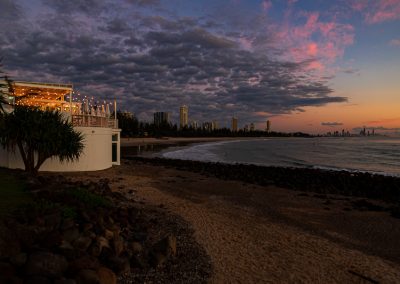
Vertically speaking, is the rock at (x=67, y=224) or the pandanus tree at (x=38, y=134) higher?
the pandanus tree at (x=38, y=134)

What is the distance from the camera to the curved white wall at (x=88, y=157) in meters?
19.5

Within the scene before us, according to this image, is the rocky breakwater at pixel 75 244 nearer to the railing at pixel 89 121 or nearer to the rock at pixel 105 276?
the rock at pixel 105 276

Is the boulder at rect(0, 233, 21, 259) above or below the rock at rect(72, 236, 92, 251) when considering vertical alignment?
above

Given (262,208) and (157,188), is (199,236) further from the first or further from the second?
(157,188)

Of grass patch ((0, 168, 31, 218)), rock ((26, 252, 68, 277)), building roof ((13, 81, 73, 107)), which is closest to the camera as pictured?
rock ((26, 252, 68, 277))

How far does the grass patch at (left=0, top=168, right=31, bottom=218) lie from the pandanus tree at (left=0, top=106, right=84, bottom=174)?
4.32m

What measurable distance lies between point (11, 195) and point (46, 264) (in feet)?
18.7

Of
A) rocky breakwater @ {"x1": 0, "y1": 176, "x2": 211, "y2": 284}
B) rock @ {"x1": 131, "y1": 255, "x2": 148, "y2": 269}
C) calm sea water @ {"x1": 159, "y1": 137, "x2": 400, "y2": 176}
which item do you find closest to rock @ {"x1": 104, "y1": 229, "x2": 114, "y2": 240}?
rocky breakwater @ {"x1": 0, "y1": 176, "x2": 211, "y2": 284}

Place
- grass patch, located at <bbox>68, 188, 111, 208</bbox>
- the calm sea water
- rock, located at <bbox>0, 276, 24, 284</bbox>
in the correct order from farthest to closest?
the calm sea water → grass patch, located at <bbox>68, 188, 111, 208</bbox> → rock, located at <bbox>0, 276, 24, 284</bbox>

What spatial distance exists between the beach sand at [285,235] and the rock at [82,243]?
2.54m

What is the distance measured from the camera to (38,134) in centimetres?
1680

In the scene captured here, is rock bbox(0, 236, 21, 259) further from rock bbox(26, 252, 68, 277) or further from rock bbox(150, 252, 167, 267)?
rock bbox(150, 252, 167, 267)

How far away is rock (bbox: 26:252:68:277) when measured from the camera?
201 inches

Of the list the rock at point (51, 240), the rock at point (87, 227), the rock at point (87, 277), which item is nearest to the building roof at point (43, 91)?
the rock at point (87, 227)
